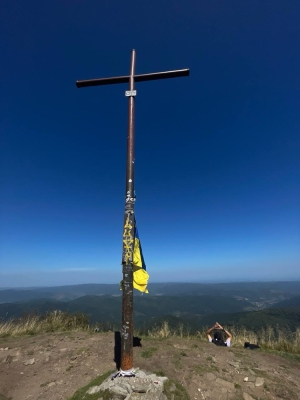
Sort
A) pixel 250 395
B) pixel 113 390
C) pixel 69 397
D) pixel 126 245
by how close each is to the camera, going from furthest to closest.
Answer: pixel 250 395 < pixel 69 397 < pixel 126 245 < pixel 113 390

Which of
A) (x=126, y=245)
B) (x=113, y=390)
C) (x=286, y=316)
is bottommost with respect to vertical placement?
(x=286, y=316)

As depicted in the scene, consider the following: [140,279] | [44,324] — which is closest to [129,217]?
[140,279]

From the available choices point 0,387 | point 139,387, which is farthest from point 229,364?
point 0,387

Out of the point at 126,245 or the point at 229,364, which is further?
the point at 229,364

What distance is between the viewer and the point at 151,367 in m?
6.26

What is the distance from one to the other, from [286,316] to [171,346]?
132 m

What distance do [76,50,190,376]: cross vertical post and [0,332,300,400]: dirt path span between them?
97.9 inches

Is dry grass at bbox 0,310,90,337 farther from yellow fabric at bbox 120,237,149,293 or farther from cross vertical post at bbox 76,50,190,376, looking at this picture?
yellow fabric at bbox 120,237,149,293

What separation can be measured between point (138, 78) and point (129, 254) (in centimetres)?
438

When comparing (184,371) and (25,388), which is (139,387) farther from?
→ (25,388)

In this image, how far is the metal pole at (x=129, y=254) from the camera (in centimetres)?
428

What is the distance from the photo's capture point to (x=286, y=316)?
106875 millimetres

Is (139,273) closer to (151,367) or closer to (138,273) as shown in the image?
(138,273)

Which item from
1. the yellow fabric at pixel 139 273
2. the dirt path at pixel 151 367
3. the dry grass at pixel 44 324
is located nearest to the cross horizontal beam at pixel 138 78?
the yellow fabric at pixel 139 273
